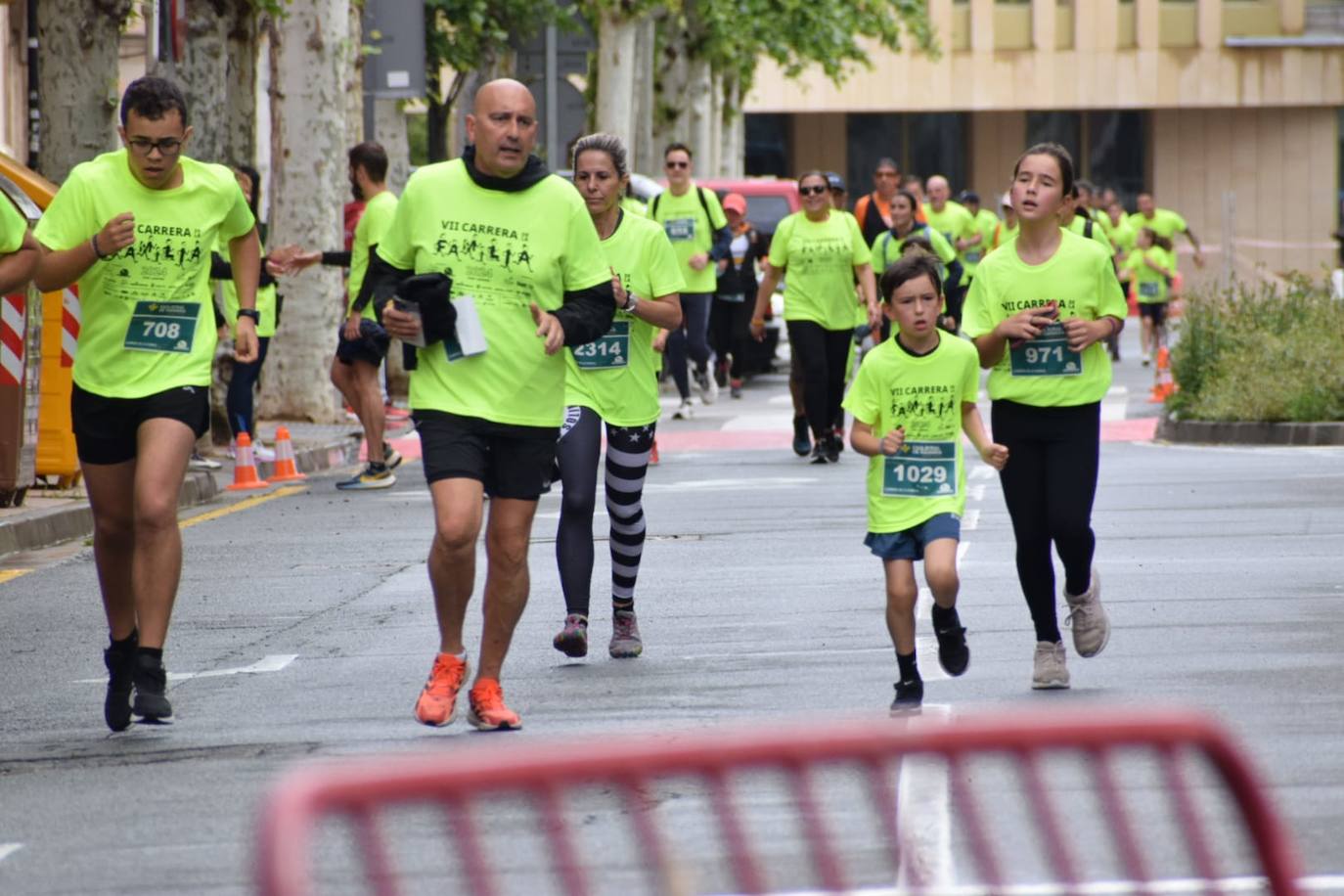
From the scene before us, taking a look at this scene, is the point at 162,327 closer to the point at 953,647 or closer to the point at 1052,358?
the point at 953,647

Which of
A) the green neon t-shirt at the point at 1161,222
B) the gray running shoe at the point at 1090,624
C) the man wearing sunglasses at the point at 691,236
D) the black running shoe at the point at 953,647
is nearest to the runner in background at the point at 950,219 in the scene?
the green neon t-shirt at the point at 1161,222

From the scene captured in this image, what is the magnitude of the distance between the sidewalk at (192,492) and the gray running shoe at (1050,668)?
395cm

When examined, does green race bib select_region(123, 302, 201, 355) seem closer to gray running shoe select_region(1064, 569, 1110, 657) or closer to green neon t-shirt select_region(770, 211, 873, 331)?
gray running shoe select_region(1064, 569, 1110, 657)

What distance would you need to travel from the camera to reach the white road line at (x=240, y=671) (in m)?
8.77

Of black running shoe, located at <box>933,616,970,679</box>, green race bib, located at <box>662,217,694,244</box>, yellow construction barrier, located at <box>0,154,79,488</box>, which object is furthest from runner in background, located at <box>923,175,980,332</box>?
black running shoe, located at <box>933,616,970,679</box>

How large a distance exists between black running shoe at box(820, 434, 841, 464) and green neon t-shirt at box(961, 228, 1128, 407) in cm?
911

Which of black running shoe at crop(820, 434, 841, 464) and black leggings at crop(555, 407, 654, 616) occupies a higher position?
black leggings at crop(555, 407, 654, 616)

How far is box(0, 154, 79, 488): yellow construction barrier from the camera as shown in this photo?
49.9 ft

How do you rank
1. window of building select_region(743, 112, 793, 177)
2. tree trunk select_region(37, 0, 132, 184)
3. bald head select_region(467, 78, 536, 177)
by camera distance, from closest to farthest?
bald head select_region(467, 78, 536, 177) < tree trunk select_region(37, 0, 132, 184) < window of building select_region(743, 112, 793, 177)

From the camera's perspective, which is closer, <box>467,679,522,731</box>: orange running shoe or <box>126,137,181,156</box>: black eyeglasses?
<box>467,679,522,731</box>: orange running shoe

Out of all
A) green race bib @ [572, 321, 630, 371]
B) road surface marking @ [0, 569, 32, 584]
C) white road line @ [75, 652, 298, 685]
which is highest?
green race bib @ [572, 321, 630, 371]

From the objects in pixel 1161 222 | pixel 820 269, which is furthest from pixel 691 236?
pixel 1161 222

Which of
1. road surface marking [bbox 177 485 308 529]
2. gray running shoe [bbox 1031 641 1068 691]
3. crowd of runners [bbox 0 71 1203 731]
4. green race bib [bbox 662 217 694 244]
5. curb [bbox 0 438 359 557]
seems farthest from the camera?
green race bib [bbox 662 217 694 244]

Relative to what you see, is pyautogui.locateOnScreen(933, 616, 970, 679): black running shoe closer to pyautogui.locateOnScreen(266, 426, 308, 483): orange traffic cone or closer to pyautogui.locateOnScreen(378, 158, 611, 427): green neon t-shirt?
pyautogui.locateOnScreen(378, 158, 611, 427): green neon t-shirt
